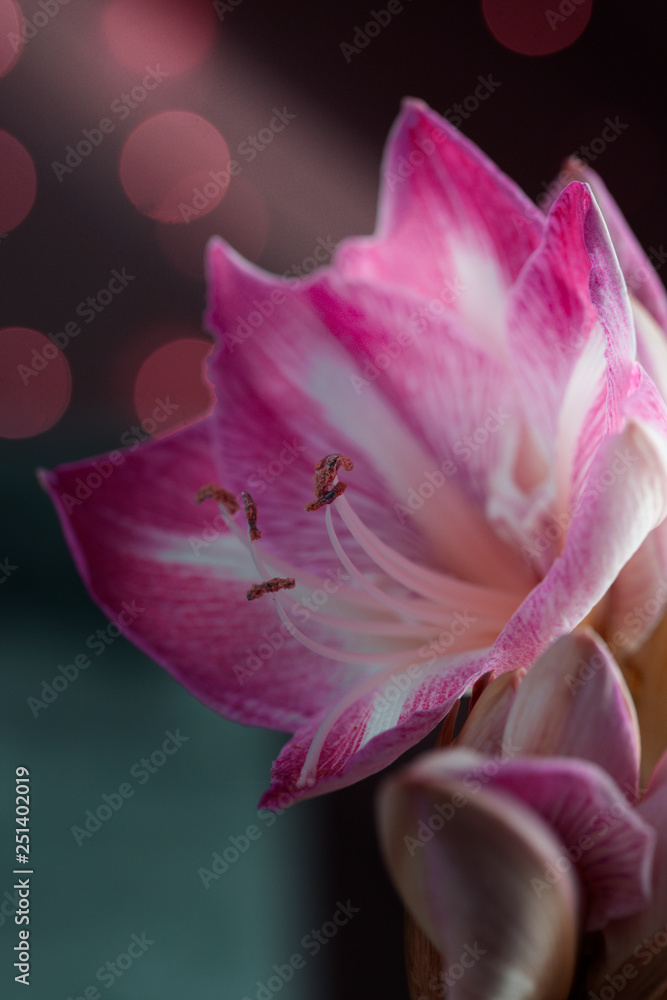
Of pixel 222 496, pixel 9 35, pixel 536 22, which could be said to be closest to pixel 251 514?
pixel 222 496

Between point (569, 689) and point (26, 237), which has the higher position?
point (26, 237)

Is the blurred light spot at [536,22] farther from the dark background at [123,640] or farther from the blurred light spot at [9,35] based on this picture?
the blurred light spot at [9,35]

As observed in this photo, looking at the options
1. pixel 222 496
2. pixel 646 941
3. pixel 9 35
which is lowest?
pixel 646 941

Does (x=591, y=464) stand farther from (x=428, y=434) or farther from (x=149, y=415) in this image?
(x=149, y=415)

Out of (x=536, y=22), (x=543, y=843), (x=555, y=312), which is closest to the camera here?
(x=543, y=843)

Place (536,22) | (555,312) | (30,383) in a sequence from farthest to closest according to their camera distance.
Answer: (536,22) → (30,383) → (555,312)

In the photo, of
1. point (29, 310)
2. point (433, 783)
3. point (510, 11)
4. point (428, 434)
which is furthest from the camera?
point (510, 11)

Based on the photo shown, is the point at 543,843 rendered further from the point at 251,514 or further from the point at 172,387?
the point at 172,387

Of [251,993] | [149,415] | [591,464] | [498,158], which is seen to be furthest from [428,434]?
[498,158]
